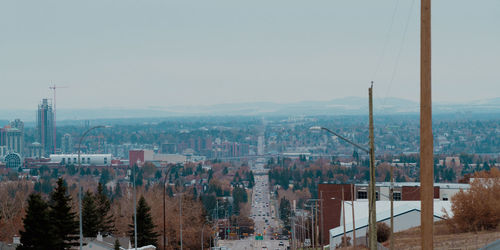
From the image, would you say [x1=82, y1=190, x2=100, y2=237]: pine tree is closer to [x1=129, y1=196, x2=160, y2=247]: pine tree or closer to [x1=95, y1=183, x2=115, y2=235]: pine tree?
[x1=95, y1=183, x2=115, y2=235]: pine tree

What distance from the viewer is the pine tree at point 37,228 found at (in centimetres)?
5675

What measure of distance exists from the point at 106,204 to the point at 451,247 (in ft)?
211

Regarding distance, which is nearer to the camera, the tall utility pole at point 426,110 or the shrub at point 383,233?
the tall utility pole at point 426,110

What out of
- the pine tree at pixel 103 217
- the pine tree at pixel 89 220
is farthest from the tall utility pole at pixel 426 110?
the pine tree at pixel 103 217

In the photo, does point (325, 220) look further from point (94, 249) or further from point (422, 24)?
point (422, 24)

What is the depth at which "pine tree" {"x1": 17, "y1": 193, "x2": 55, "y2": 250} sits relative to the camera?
2234 inches

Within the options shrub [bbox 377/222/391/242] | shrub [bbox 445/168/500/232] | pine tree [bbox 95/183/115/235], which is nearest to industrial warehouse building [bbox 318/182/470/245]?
pine tree [bbox 95/183/115/235]

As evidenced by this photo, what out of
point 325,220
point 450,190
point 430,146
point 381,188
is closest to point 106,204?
point 325,220

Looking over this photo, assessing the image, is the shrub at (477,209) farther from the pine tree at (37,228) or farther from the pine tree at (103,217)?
the pine tree at (103,217)

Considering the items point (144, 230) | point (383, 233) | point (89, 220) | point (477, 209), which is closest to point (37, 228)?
point (144, 230)

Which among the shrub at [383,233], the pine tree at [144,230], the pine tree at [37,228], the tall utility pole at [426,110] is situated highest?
the tall utility pole at [426,110]

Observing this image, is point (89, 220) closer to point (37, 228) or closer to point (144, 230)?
point (144, 230)

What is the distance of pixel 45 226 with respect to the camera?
188 feet

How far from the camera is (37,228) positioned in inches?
2240
